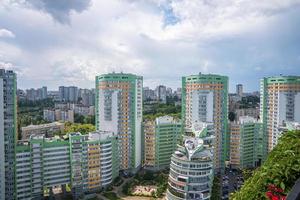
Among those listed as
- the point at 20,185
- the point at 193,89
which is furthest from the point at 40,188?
the point at 193,89

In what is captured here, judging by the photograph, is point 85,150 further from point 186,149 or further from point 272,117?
point 272,117

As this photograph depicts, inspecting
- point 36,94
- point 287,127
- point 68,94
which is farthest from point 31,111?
point 287,127

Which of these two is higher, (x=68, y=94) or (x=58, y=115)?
(x=68, y=94)

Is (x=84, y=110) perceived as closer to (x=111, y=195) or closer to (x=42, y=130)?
(x=42, y=130)

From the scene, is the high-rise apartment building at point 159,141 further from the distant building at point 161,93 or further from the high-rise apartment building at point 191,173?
the distant building at point 161,93

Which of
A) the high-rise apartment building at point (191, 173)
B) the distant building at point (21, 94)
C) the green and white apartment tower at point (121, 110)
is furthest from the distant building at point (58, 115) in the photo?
the high-rise apartment building at point (191, 173)
